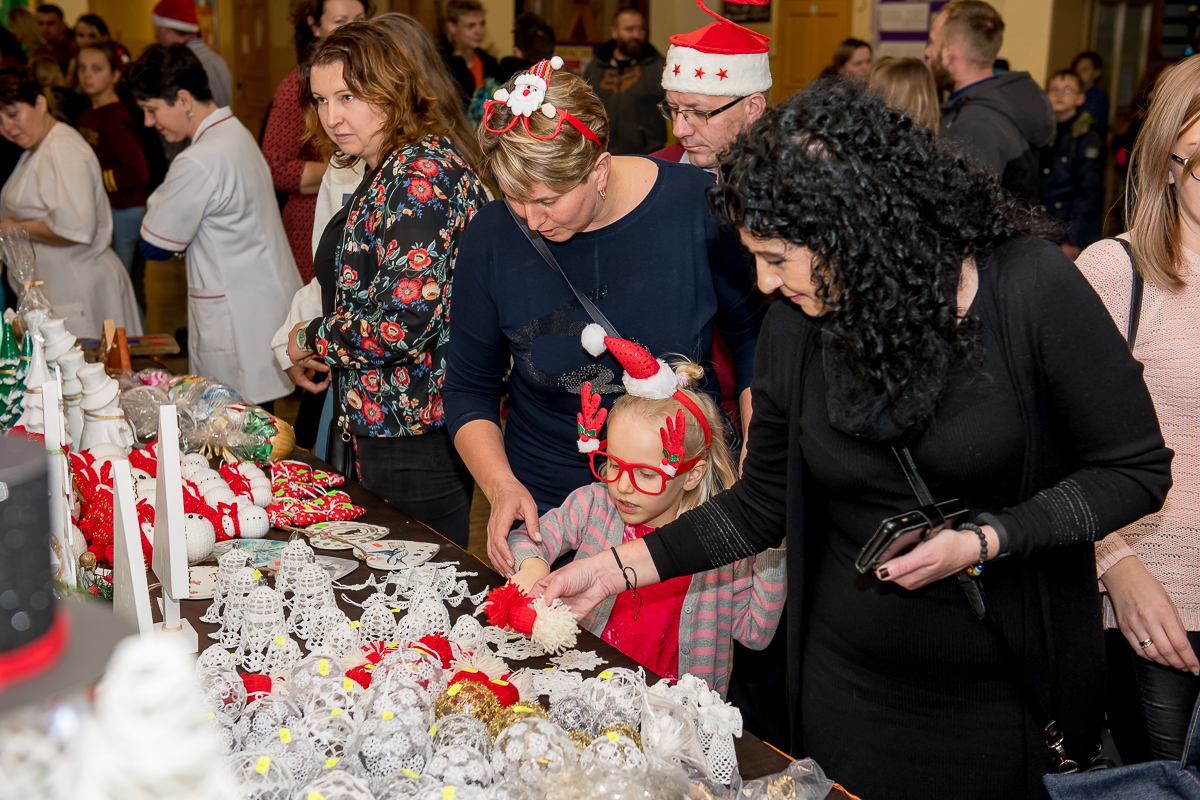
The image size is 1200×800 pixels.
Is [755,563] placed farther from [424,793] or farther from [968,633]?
[424,793]

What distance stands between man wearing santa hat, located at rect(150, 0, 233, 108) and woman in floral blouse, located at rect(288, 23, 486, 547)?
2.98 meters

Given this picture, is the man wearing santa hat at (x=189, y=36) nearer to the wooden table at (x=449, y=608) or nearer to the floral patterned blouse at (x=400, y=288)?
the floral patterned blouse at (x=400, y=288)

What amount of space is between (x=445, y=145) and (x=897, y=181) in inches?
53.4

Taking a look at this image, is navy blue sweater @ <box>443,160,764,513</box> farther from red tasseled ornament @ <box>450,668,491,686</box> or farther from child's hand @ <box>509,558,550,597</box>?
red tasseled ornament @ <box>450,668,491,686</box>

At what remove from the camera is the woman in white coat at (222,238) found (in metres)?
3.32

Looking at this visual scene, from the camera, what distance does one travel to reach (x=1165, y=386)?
5.24 feet

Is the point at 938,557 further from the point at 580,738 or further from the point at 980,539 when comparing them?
the point at 580,738

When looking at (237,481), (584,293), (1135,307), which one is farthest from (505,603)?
(1135,307)

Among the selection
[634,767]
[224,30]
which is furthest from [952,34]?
[224,30]

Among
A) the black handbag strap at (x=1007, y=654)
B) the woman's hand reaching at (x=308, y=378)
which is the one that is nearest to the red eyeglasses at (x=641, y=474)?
the black handbag strap at (x=1007, y=654)

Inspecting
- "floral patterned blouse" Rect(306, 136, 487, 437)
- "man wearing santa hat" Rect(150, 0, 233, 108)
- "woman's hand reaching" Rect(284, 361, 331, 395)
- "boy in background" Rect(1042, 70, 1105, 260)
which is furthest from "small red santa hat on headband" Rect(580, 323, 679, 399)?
"boy in background" Rect(1042, 70, 1105, 260)

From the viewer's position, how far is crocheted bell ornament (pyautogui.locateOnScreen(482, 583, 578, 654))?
59.1 inches

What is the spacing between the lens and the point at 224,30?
11.1 metres

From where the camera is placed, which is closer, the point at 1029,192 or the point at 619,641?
the point at 619,641
